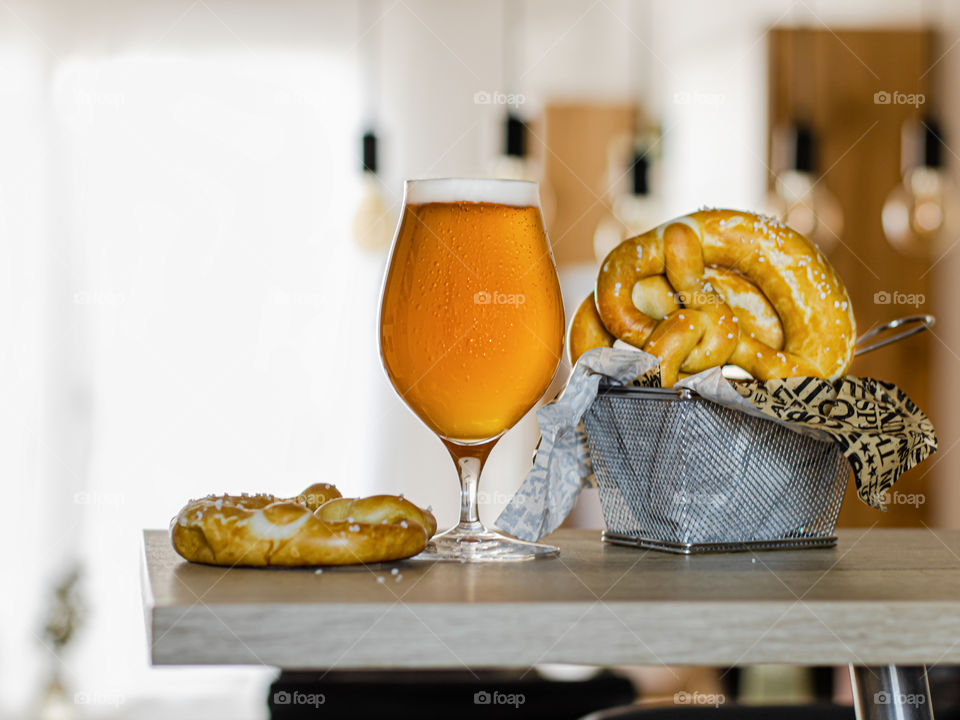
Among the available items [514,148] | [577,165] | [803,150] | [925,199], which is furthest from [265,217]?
[925,199]

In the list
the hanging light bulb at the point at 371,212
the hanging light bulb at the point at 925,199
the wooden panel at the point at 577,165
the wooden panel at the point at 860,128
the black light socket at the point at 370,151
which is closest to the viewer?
the hanging light bulb at the point at 925,199

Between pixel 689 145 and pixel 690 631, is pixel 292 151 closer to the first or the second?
pixel 689 145

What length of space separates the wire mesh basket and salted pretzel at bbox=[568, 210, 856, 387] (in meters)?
0.03

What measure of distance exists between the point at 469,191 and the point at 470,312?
7 cm

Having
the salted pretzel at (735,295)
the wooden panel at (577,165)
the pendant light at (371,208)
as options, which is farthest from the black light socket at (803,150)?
the salted pretzel at (735,295)

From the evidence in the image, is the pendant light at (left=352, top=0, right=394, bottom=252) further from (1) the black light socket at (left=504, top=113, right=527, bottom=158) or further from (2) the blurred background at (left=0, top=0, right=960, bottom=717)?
(2) the blurred background at (left=0, top=0, right=960, bottom=717)

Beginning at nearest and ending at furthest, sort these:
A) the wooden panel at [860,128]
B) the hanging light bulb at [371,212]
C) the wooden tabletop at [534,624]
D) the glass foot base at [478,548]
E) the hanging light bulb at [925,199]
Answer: the wooden tabletop at [534,624]
the glass foot base at [478,548]
the hanging light bulb at [925,199]
the hanging light bulb at [371,212]
the wooden panel at [860,128]


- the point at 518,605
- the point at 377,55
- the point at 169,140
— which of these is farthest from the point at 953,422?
the point at 518,605

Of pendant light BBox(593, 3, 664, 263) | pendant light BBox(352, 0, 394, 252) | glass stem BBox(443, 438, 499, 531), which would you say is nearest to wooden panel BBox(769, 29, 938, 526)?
pendant light BBox(593, 3, 664, 263)

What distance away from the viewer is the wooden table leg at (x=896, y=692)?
562 mm

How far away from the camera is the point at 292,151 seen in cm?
420

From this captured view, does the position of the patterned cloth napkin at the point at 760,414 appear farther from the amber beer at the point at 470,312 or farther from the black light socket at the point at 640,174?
the black light socket at the point at 640,174

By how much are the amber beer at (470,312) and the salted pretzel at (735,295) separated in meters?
0.05

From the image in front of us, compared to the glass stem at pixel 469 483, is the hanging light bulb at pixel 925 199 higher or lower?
higher
